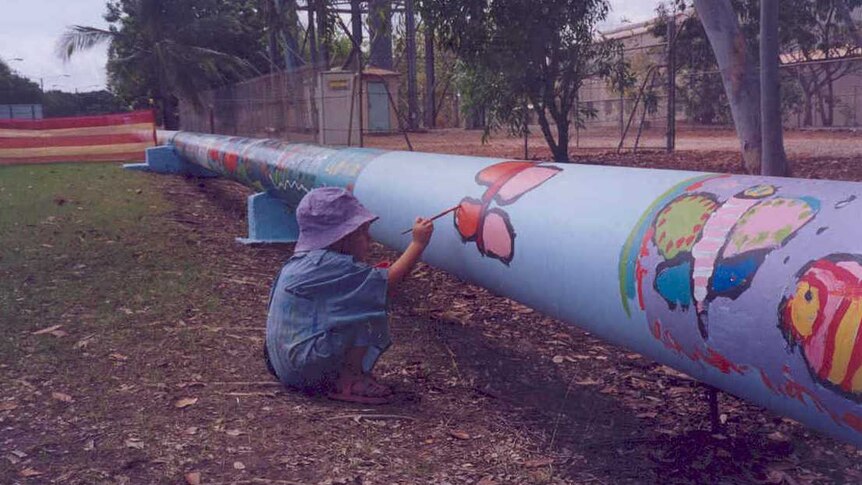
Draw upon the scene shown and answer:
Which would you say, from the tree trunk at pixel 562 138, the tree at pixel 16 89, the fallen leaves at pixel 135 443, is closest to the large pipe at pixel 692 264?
the fallen leaves at pixel 135 443

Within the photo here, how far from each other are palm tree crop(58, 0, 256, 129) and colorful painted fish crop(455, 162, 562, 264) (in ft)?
95.8

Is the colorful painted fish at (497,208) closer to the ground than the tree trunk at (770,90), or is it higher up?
closer to the ground

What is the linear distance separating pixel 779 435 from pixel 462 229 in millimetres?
1441

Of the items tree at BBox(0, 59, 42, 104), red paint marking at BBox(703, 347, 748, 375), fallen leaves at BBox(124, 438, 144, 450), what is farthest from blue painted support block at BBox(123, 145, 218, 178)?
tree at BBox(0, 59, 42, 104)

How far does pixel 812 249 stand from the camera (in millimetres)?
1847

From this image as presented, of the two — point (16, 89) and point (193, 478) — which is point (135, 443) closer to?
point (193, 478)

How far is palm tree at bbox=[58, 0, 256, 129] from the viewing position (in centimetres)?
3164

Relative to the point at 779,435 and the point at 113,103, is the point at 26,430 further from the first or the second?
the point at 113,103

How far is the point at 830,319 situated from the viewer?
174 cm

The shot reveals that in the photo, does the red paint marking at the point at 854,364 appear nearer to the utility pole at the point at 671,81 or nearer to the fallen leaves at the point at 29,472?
the fallen leaves at the point at 29,472

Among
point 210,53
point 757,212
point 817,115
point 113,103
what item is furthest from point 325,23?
point 113,103

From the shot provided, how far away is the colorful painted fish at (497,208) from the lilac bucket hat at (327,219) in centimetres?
41

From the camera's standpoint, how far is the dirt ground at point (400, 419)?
2.72 metres

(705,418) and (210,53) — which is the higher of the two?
(210,53)
